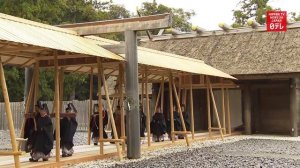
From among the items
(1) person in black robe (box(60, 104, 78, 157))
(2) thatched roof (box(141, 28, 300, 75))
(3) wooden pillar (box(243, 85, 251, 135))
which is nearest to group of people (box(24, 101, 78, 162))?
(1) person in black robe (box(60, 104, 78, 157))

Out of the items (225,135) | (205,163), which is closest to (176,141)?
(225,135)

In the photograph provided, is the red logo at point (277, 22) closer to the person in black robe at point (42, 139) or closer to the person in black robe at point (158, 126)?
the person in black robe at point (158, 126)

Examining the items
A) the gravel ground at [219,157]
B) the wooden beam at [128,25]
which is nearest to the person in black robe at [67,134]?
the gravel ground at [219,157]

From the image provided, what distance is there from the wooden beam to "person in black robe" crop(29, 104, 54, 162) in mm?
2845

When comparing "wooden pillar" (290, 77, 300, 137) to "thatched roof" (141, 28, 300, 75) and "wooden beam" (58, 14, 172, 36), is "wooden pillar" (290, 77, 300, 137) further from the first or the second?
"wooden beam" (58, 14, 172, 36)

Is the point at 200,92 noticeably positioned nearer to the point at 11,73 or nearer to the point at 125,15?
the point at 11,73

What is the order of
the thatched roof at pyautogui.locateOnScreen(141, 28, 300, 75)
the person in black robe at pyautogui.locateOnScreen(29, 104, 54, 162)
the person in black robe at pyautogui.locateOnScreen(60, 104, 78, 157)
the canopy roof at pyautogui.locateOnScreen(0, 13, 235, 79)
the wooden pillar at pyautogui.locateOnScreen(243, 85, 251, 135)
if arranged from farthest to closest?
the wooden pillar at pyautogui.locateOnScreen(243, 85, 251, 135) < the thatched roof at pyautogui.locateOnScreen(141, 28, 300, 75) < the person in black robe at pyautogui.locateOnScreen(60, 104, 78, 157) < the person in black robe at pyautogui.locateOnScreen(29, 104, 54, 162) < the canopy roof at pyautogui.locateOnScreen(0, 13, 235, 79)

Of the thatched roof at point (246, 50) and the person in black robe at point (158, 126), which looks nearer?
the person in black robe at point (158, 126)

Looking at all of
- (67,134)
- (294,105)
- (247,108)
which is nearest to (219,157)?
(67,134)

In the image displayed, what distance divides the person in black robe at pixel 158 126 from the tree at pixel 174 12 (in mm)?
24127

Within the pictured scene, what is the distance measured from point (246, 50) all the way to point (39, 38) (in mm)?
12830

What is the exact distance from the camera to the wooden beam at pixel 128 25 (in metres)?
11.1

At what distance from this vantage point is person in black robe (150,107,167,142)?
15.0 metres

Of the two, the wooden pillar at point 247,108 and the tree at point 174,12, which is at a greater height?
the tree at point 174,12
